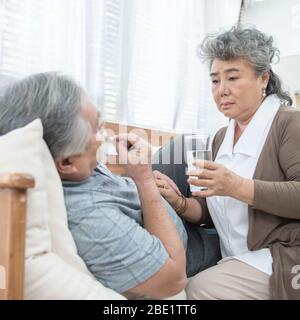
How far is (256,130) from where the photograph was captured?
1.32 metres

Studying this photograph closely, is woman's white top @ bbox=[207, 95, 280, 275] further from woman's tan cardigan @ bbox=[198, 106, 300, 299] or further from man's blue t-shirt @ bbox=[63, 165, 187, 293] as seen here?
man's blue t-shirt @ bbox=[63, 165, 187, 293]

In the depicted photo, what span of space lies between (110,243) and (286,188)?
61 centimetres

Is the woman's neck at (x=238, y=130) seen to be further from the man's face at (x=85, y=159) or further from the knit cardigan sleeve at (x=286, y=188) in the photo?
the man's face at (x=85, y=159)

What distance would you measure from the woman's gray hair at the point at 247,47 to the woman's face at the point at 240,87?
23mm

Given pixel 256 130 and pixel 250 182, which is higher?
pixel 256 130

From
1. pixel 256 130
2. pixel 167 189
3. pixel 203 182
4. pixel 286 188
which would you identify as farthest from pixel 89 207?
pixel 256 130

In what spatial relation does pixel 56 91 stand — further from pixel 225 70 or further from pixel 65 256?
pixel 225 70

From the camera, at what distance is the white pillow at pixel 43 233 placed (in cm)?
74

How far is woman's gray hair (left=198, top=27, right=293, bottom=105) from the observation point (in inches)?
53.9

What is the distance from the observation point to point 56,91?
0.82m

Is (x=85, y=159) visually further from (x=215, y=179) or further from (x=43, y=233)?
(x=215, y=179)

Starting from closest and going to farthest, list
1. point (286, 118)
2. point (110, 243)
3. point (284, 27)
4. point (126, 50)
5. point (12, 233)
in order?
point (12, 233) < point (110, 243) < point (286, 118) < point (126, 50) < point (284, 27)

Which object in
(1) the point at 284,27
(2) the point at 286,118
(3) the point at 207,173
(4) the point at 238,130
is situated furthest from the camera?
(1) the point at 284,27

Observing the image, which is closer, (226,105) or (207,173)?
(207,173)
